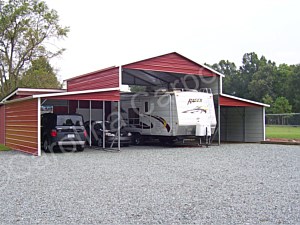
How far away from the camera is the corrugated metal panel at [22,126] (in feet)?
52.7

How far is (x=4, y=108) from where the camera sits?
71.6 feet

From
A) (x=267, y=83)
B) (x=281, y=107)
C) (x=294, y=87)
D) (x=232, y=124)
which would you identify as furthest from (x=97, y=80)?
(x=267, y=83)

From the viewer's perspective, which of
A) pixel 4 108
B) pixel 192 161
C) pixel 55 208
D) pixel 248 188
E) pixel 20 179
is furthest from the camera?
pixel 4 108

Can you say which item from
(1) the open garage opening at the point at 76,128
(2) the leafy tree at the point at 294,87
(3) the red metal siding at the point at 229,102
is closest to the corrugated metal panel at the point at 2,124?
(1) the open garage opening at the point at 76,128

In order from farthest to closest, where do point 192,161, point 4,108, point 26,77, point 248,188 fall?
1. point 26,77
2. point 4,108
3. point 192,161
4. point 248,188

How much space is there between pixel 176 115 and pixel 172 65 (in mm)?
2619

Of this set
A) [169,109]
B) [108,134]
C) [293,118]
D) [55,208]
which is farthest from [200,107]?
[293,118]

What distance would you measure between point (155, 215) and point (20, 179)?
199 inches

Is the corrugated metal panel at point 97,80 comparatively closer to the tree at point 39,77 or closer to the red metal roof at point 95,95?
the red metal roof at point 95,95

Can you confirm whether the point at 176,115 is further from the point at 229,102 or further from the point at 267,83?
the point at 267,83

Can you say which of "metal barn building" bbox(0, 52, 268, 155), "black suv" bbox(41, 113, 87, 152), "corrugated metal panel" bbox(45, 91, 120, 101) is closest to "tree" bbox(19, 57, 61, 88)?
"metal barn building" bbox(0, 52, 268, 155)

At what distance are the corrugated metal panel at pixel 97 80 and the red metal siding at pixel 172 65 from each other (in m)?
0.81

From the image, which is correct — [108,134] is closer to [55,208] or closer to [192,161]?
[192,161]

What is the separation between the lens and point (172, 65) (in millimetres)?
19859
